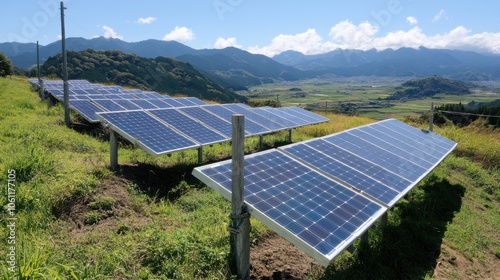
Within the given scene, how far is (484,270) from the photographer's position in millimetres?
6320

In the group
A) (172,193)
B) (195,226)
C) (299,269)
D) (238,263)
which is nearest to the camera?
(238,263)

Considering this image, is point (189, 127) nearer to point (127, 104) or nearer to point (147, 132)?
point (147, 132)

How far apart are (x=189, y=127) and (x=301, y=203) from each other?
6.51 meters

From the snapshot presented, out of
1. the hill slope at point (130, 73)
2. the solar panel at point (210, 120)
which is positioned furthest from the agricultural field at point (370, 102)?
the hill slope at point (130, 73)

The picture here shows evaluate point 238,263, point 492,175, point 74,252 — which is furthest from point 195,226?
point 492,175

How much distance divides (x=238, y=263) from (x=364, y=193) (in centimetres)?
252

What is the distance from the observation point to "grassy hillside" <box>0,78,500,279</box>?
15.1ft

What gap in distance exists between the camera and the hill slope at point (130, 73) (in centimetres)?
7019

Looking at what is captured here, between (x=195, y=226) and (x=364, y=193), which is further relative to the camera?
(x=195, y=226)

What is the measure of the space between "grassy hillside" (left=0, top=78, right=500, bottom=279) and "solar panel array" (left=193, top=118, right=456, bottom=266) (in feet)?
3.84

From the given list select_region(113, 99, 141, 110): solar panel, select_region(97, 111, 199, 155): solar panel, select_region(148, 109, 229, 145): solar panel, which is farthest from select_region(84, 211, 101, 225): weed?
select_region(113, 99, 141, 110): solar panel

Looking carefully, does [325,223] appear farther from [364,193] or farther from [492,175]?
[492,175]

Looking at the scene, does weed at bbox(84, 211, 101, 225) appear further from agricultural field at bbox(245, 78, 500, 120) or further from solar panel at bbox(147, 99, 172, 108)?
agricultural field at bbox(245, 78, 500, 120)

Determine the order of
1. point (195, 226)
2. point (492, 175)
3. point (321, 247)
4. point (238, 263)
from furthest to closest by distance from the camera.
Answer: point (492, 175) < point (195, 226) < point (238, 263) < point (321, 247)
